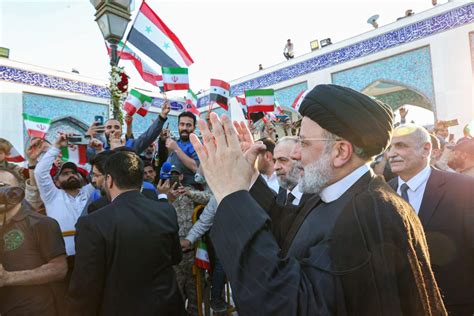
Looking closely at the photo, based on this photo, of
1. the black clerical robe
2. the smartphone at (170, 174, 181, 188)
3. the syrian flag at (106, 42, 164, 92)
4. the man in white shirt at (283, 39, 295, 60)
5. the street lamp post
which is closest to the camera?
the black clerical robe

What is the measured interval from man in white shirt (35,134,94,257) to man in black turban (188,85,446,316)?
6.70 feet

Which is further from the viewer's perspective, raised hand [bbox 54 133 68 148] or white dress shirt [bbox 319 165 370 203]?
raised hand [bbox 54 133 68 148]

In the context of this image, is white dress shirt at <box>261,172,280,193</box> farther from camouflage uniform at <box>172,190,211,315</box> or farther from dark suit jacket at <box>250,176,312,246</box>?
dark suit jacket at <box>250,176,312,246</box>

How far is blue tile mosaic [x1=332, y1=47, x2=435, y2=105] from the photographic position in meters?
8.96

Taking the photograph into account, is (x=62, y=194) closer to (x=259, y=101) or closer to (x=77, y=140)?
(x=77, y=140)

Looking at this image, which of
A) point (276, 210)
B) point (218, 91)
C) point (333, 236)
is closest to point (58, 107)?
point (218, 91)

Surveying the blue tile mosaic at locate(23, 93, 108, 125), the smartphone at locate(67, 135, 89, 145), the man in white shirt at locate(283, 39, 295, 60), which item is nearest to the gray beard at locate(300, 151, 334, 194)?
the smartphone at locate(67, 135, 89, 145)

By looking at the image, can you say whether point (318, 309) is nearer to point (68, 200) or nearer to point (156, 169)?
point (68, 200)

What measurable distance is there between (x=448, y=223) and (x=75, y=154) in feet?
10.6

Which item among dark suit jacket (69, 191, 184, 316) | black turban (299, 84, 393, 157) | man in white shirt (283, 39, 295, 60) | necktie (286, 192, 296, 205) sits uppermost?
man in white shirt (283, 39, 295, 60)

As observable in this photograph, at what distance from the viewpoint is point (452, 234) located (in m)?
1.74

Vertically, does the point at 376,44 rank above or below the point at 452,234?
above

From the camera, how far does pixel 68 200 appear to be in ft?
8.66

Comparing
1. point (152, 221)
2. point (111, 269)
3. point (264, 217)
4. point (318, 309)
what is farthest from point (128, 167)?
point (318, 309)
